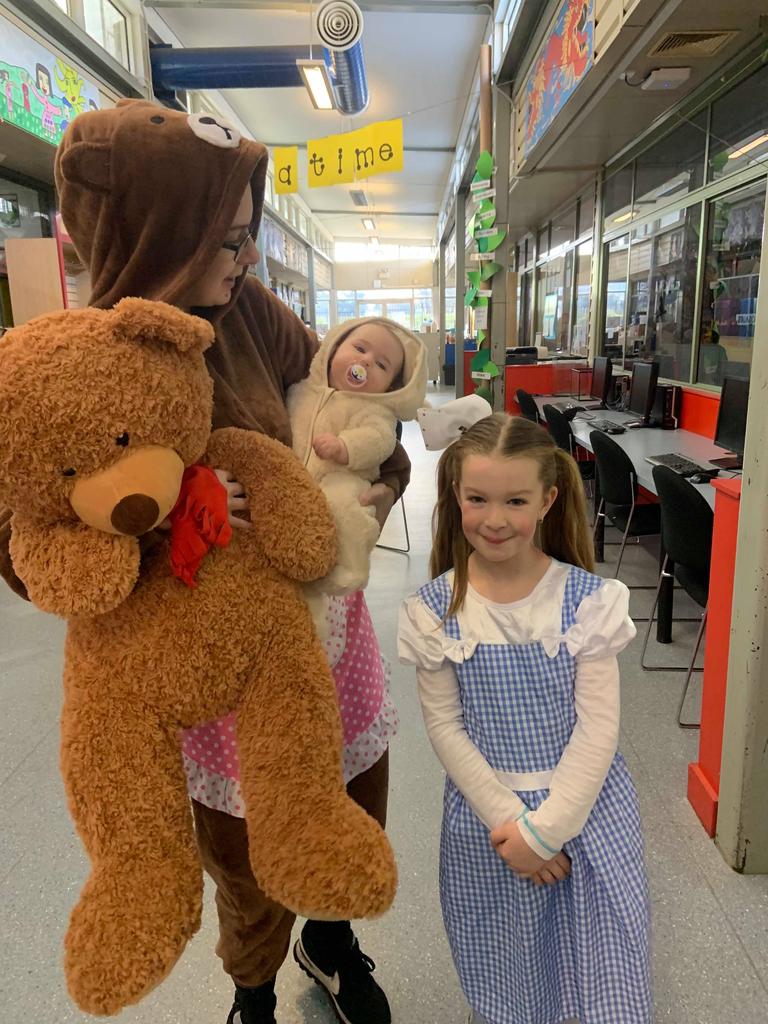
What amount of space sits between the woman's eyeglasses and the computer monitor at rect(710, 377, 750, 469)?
104 inches

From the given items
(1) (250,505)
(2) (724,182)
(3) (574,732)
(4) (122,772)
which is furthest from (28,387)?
(2) (724,182)

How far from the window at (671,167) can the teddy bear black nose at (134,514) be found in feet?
14.4

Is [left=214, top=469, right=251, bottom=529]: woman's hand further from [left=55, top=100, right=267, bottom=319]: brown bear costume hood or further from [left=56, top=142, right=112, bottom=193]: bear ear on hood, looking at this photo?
[left=56, top=142, right=112, bottom=193]: bear ear on hood

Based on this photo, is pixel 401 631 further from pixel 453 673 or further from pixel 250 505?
pixel 250 505

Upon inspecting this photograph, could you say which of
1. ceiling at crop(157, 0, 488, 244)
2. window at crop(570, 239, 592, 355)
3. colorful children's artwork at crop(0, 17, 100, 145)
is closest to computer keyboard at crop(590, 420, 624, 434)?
window at crop(570, 239, 592, 355)

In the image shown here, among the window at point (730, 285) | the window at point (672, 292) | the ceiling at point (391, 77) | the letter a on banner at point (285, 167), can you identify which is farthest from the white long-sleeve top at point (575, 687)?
the ceiling at point (391, 77)

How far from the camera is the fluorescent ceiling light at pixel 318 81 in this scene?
4598 mm

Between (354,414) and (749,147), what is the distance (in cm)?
355

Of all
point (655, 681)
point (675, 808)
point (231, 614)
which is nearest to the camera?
point (231, 614)

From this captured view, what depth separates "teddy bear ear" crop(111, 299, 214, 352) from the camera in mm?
662

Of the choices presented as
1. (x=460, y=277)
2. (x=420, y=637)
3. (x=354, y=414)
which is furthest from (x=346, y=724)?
(x=460, y=277)

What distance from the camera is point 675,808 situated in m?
1.88

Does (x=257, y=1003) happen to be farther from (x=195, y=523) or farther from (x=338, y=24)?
(x=338, y=24)

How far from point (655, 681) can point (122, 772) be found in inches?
90.6
